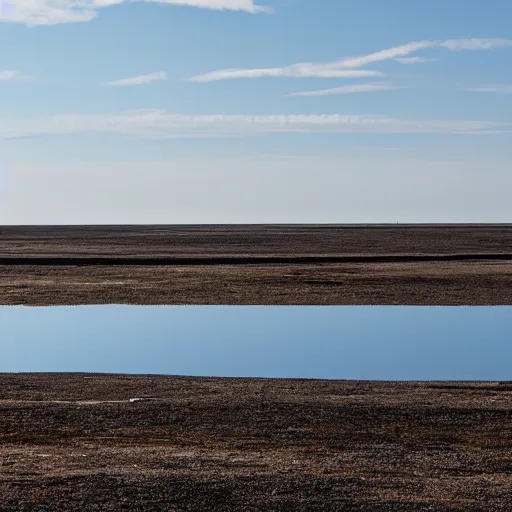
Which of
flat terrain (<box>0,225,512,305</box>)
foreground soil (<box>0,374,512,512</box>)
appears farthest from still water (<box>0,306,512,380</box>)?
foreground soil (<box>0,374,512,512</box>)

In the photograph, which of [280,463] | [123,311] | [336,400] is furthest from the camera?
[123,311]

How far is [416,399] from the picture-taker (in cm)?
1614

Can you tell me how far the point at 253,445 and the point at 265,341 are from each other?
1315cm

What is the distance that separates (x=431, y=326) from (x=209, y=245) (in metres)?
45.6

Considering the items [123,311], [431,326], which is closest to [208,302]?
[123,311]

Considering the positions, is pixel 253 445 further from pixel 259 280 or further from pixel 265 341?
pixel 259 280

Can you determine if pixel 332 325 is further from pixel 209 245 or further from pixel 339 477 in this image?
pixel 209 245

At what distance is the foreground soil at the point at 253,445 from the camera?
10383 mm

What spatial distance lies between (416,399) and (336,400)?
4.18 feet

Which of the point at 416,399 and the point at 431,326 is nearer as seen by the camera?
the point at 416,399

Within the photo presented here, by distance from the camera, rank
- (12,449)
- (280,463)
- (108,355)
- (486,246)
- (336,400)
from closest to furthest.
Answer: (280,463), (12,449), (336,400), (108,355), (486,246)

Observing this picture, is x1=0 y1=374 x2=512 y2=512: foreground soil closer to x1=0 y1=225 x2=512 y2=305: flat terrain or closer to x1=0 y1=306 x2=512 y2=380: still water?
x1=0 y1=306 x2=512 y2=380: still water

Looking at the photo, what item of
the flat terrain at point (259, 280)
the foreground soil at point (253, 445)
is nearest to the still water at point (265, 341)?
the flat terrain at point (259, 280)

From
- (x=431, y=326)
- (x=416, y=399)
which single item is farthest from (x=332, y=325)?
(x=416, y=399)
